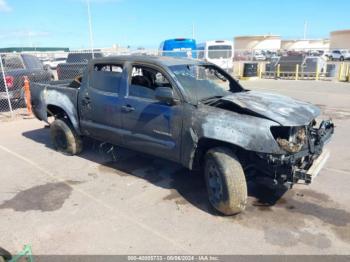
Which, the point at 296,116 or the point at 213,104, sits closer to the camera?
the point at 296,116

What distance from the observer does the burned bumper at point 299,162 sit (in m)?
3.68

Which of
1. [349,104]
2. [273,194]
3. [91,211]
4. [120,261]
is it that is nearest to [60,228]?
[91,211]

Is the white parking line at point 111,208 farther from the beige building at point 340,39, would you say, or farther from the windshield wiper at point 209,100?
the beige building at point 340,39

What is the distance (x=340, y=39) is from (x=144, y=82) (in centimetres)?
7583

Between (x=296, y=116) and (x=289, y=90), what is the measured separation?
40.6ft

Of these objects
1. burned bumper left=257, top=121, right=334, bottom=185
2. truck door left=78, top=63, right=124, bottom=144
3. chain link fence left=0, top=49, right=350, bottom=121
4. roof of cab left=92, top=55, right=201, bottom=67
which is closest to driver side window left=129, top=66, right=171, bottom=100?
roof of cab left=92, top=55, right=201, bottom=67

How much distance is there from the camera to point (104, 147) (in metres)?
6.56

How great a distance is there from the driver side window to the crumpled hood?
117cm

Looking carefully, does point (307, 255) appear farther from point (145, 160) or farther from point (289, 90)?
point (289, 90)

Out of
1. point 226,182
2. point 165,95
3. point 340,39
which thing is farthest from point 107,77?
point 340,39

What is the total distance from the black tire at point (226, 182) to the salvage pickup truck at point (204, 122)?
0.04ft

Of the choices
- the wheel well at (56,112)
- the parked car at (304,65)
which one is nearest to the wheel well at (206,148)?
the wheel well at (56,112)

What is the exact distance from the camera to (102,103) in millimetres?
5273

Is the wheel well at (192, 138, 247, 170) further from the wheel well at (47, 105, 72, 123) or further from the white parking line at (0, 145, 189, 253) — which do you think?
the wheel well at (47, 105, 72, 123)
